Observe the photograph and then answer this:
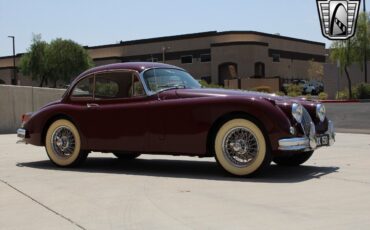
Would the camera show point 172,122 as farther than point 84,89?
No

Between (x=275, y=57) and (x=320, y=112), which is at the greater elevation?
(x=275, y=57)

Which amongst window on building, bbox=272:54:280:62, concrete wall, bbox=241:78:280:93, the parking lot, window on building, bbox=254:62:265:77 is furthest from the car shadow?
window on building, bbox=272:54:280:62

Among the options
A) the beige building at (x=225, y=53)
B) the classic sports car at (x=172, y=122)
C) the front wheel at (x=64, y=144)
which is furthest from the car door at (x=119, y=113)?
the beige building at (x=225, y=53)

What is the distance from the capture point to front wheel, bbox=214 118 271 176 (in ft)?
23.2

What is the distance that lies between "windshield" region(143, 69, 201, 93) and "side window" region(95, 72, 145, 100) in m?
0.16

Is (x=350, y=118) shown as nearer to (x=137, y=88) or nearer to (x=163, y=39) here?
(x=137, y=88)

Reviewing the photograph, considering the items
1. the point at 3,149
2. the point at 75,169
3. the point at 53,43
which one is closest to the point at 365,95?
the point at 3,149

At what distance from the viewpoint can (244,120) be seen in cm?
717

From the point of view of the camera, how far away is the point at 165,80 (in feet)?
27.0

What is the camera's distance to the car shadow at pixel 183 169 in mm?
7297

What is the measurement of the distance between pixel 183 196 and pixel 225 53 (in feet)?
207

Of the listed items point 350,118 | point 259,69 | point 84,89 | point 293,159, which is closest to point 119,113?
point 84,89

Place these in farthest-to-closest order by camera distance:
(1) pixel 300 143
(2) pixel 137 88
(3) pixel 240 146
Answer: (2) pixel 137 88
(3) pixel 240 146
(1) pixel 300 143

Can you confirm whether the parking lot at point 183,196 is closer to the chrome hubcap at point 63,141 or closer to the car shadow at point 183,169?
the car shadow at point 183,169
